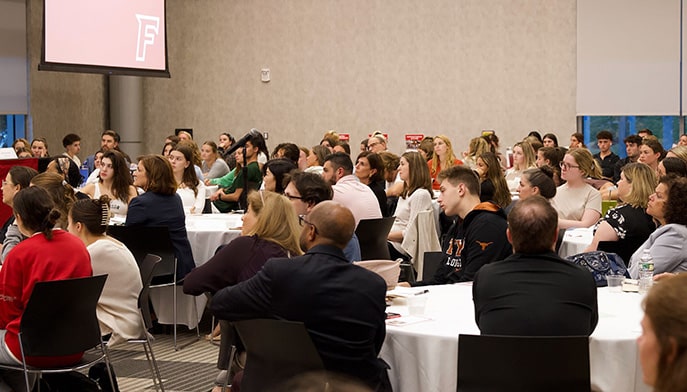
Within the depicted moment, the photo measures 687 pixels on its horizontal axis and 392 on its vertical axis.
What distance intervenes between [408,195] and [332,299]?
460cm

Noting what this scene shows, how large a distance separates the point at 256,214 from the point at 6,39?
37.4ft

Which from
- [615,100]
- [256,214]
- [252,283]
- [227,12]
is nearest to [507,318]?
[252,283]

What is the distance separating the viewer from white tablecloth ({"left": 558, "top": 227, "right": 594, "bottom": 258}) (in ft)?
21.0

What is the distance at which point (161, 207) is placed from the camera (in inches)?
271

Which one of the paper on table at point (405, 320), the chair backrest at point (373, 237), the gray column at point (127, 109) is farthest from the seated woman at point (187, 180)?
the gray column at point (127, 109)

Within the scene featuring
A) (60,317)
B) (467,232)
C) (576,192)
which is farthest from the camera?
(576,192)

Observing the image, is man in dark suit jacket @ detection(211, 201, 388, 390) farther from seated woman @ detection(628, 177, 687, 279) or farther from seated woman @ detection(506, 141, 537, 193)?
seated woman @ detection(506, 141, 537, 193)

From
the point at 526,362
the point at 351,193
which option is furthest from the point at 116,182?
the point at 526,362

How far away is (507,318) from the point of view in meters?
3.42

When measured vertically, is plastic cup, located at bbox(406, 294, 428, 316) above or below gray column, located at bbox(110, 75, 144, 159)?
below

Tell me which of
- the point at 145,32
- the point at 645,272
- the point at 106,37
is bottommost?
the point at 645,272

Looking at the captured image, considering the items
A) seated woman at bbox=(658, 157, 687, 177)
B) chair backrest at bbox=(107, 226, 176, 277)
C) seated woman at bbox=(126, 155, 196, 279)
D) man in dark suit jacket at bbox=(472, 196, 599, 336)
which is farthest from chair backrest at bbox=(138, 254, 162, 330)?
seated woman at bbox=(658, 157, 687, 177)

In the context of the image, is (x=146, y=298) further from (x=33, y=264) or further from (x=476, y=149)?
(x=476, y=149)

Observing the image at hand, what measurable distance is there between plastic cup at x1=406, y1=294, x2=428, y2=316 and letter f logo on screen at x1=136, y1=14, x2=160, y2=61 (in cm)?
1193
